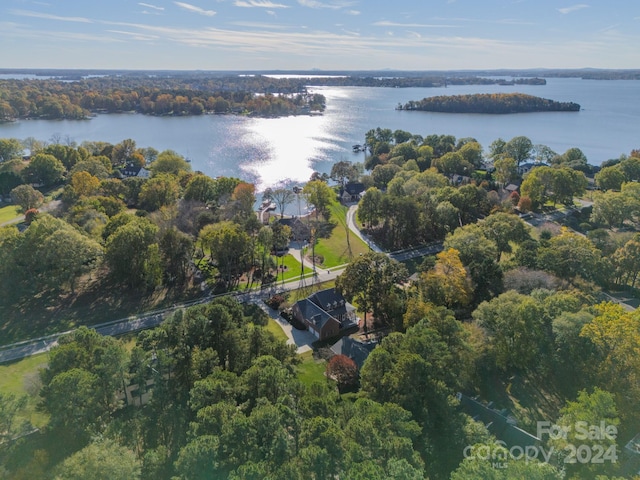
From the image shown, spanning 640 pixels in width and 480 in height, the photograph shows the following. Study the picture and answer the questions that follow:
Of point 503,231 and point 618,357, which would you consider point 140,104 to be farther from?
point 618,357

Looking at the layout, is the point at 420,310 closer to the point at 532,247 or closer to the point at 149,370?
the point at 532,247

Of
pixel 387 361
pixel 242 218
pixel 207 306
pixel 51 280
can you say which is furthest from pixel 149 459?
pixel 242 218

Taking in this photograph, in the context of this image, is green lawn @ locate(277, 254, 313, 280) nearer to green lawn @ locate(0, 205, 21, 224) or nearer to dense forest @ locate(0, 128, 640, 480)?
dense forest @ locate(0, 128, 640, 480)

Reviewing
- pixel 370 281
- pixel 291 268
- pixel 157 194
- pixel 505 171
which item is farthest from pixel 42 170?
pixel 505 171

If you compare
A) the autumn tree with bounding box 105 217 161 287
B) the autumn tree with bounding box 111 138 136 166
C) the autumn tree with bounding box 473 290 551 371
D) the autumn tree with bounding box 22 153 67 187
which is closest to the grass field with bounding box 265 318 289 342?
the autumn tree with bounding box 105 217 161 287

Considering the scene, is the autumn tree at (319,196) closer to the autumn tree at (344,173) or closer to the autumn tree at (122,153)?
the autumn tree at (344,173)

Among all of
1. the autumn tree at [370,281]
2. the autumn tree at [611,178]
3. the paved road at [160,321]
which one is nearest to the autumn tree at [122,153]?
the paved road at [160,321]
